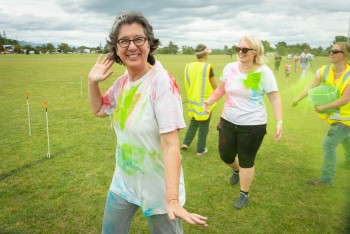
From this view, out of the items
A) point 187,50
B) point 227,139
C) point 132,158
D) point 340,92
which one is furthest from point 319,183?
point 187,50

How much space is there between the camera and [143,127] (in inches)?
71.9

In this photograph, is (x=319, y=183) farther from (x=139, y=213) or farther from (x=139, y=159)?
(x=139, y=159)

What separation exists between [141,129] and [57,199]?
3.10 m

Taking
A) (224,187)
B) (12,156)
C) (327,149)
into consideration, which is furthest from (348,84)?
(12,156)

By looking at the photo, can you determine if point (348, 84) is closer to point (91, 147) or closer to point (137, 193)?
point (137, 193)

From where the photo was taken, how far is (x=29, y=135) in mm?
7227

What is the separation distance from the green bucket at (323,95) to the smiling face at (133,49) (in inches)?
134

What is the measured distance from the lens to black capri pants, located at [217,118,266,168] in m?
3.60

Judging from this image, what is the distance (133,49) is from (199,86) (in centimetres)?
394

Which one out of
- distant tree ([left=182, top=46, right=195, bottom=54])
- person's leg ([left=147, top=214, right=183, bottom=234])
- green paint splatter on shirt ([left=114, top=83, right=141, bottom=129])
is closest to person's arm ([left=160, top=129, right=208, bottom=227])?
green paint splatter on shirt ([left=114, top=83, right=141, bottom=129])

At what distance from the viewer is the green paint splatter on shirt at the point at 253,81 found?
3.52 m

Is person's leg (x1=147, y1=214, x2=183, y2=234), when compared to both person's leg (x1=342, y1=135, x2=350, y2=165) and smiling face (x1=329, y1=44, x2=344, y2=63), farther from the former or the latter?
person's leg (x1=342, y1=135, x2=350, y2=165)

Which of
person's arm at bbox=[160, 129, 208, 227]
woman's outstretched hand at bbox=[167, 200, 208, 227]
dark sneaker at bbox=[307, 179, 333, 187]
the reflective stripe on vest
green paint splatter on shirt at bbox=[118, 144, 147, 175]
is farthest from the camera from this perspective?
the reflective stripe on vest

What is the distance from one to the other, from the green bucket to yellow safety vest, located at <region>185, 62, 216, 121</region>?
6.49 ft
